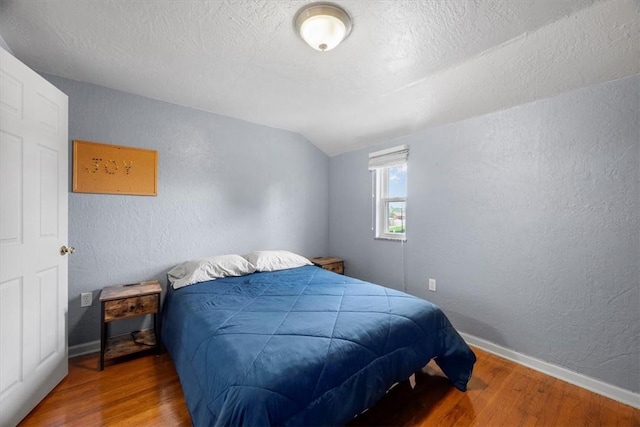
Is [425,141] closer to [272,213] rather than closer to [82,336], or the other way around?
[272,213]

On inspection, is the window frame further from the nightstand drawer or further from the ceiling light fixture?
the nightstand drawer

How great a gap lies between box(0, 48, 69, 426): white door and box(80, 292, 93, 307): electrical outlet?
33cm

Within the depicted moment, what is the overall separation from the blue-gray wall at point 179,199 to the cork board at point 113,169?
6 cm

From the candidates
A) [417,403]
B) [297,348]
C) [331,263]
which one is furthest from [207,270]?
[417,403]

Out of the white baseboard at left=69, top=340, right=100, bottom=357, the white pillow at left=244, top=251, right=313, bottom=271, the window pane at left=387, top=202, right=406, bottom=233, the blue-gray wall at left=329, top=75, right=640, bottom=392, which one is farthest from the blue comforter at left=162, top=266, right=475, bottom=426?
the window pane at left=387, top=202, right=406, bottom=233

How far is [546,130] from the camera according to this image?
1.96 metres

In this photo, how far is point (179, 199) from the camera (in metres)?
2.60

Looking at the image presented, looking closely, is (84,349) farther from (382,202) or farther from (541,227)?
(541,227)

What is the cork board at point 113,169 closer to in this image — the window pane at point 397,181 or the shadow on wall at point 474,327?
the window pane at point 397,181

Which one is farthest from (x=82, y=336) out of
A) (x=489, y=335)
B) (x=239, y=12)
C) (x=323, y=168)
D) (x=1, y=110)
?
(x=489, y=335)

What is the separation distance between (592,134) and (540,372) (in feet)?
5.83

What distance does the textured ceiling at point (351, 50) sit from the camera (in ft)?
4.60

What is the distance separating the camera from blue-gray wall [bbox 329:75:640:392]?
1.66 meters

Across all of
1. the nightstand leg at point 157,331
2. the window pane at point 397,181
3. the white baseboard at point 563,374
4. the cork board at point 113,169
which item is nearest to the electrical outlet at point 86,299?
the nightstand leg at point 157,331
